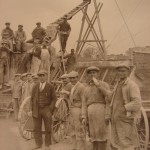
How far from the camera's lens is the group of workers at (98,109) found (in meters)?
4.75

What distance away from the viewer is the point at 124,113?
15.6 feet

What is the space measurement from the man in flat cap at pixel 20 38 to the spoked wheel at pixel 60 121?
21.3 ft

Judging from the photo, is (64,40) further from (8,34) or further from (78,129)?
(78,129)

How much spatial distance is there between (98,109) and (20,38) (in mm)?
8737

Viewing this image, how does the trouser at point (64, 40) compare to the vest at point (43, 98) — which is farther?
the trouser at point (64, 40)

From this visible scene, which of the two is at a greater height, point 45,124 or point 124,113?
point 124,113

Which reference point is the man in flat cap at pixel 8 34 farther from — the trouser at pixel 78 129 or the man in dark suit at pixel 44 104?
the trouser at pixel 78 129

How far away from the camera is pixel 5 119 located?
465 inches

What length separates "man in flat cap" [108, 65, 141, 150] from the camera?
4672 mm

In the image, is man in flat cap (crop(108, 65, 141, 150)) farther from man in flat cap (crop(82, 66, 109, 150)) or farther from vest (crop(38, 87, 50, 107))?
vest (crop(38, 87, 50, 107))

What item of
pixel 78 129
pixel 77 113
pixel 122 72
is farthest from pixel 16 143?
pixel 122 72

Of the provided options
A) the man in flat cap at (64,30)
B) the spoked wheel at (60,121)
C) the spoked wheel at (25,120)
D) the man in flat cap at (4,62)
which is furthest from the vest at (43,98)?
the man in flat cap at (4,62)

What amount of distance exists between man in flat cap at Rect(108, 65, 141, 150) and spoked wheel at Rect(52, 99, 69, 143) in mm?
2452

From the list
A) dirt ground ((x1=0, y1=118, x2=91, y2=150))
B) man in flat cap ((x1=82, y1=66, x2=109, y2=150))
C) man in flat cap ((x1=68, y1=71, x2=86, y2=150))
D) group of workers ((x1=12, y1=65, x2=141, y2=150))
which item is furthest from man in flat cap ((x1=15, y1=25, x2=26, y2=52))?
man in flat cap ((x1=82, y1=66, x2=109, y2=150))
